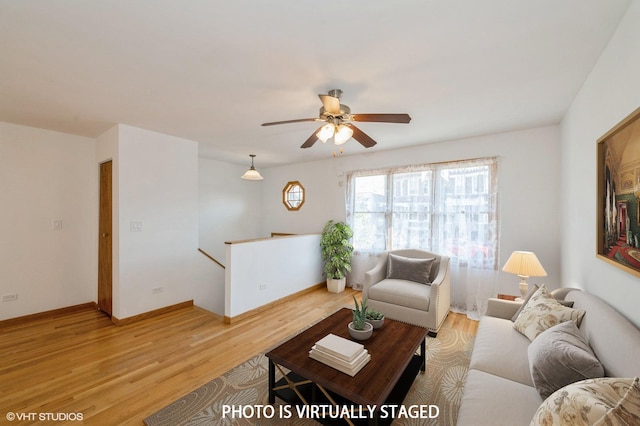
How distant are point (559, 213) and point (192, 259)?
16.1ft

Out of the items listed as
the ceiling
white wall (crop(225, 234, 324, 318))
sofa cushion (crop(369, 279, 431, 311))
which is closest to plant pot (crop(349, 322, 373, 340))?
sofa cushion (crop(369, 279, 431, 311))

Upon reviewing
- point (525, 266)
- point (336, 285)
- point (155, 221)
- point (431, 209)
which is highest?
point (431, 209)

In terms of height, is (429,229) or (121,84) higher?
(121,84)

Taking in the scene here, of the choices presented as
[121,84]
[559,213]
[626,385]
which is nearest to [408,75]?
[626,385]

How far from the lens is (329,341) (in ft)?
5.85

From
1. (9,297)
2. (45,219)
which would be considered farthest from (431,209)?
(9,297)

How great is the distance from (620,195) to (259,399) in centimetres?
269

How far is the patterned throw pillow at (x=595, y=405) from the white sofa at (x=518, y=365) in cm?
22

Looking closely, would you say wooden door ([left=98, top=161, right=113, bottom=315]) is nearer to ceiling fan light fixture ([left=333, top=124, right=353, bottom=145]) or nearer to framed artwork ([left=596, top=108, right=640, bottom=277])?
ceiling fan light fixture ([left=333, top=124, right=353, bottom=145])

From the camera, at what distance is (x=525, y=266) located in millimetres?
2623

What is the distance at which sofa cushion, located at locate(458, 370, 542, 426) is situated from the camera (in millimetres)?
1198

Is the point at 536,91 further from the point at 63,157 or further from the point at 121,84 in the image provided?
the point at 63,157

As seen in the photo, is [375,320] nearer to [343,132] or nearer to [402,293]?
[402,293]

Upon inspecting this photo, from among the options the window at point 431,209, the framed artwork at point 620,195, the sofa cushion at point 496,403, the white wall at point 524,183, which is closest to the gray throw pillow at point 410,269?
the window at point 431,209
